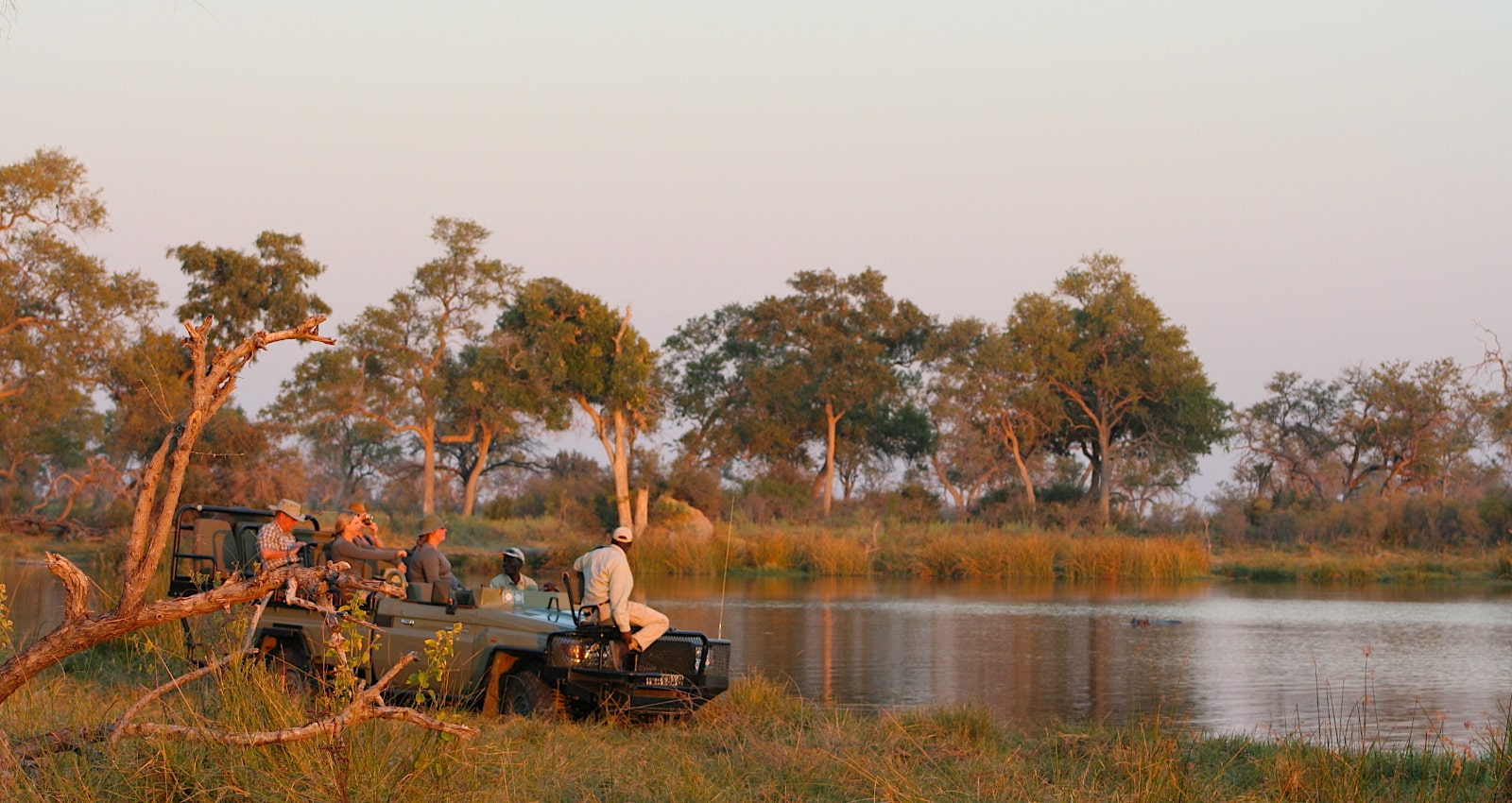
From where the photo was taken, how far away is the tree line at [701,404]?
41562 millimetres

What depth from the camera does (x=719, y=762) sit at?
30.6 feet

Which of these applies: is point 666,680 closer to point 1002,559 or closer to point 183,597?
point 183,597

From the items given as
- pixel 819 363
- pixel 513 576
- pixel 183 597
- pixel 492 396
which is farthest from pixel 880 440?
pixel 183 597

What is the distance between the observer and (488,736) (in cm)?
948

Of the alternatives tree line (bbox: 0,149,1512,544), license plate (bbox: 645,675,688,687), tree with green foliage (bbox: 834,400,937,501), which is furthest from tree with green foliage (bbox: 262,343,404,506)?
license plate (bbox: 645,675,688,687)

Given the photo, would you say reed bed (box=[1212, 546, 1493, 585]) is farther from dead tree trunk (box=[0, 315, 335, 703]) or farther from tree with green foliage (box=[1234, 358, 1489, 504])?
dead tree trunk (box=[0, 315, 335, 703])

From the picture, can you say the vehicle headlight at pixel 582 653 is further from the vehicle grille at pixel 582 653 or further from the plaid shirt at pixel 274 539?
the plaid shirt at pixel 274 539

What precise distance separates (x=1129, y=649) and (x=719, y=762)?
12.5 m

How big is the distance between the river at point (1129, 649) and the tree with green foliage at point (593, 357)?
935 cm

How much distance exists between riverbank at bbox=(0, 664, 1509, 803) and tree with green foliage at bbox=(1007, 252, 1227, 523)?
139 ft

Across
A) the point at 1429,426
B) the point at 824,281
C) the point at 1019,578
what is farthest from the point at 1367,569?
the point at 824,281

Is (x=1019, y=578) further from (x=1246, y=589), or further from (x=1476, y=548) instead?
(x=1476, y=548)

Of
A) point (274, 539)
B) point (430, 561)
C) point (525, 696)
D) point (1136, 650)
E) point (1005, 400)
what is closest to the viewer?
point (525, 696)

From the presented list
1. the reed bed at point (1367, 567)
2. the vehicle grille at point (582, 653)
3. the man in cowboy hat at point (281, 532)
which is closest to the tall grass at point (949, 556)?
the reed bed at point (1367, 567)
